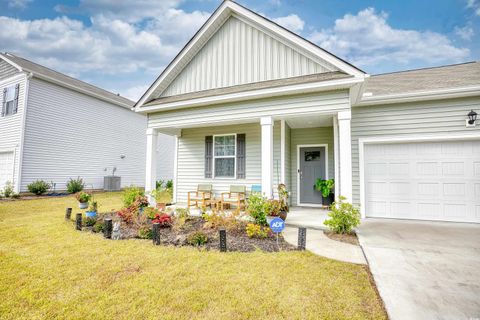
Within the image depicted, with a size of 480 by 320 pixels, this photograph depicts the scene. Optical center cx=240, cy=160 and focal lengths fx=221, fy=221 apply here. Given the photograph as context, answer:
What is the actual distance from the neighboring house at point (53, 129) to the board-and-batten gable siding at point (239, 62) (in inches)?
331

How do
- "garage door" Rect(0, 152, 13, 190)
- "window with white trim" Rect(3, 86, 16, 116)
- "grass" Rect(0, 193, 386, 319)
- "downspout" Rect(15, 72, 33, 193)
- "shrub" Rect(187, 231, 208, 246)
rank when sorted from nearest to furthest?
1. "grass" Rect(0, 193, 386, 319)
2. "shrub" Rect(187, 231, 208, 246)
3. "downspout" Rect(15, 72, 33, 193)
4. "garage door" Rect(0, 152, 13, 190)
5. "window with white trim" Rect(3, 86, 16, 116)

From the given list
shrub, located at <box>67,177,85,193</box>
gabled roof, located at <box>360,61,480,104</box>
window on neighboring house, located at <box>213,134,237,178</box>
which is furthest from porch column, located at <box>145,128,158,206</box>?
shrub, located at <box>67,177,85,193</box>

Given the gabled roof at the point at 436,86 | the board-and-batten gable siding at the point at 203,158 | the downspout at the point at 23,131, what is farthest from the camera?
the downspout at the point at 23,131

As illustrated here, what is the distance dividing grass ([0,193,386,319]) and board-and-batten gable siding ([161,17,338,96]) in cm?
502

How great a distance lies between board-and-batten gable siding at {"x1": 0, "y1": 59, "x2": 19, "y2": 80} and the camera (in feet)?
39.5

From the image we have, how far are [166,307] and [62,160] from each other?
13717mm

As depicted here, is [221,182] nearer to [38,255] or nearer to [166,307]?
[38,255]

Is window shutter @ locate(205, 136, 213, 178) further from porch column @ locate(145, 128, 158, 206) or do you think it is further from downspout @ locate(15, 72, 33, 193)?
downspout @ locate(15, 72, 33, 193)

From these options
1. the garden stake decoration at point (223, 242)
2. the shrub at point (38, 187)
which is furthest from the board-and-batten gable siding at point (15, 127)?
the garden stake decoration at point (223, 242)

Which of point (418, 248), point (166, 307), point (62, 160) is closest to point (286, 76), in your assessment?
point (418, 248)

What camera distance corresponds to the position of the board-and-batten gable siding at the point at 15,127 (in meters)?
10.9

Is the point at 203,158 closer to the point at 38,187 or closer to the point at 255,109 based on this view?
the point at 255,109

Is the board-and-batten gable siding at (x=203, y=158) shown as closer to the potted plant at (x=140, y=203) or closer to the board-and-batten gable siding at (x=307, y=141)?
the board-and-batten gable siding at (x=307, y=141)

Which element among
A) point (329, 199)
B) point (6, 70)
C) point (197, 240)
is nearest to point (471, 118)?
point (329, 199)
